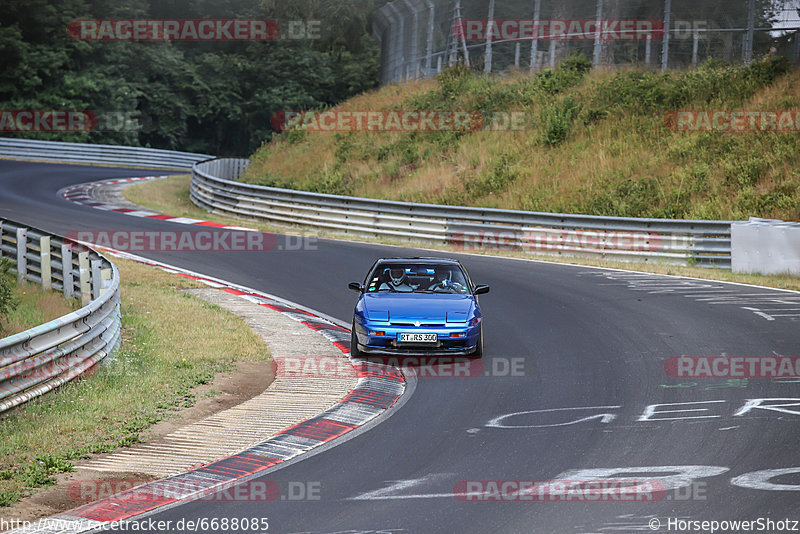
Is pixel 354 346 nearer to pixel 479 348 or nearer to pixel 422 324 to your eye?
pixel 422 324

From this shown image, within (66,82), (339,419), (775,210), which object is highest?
(66,82)

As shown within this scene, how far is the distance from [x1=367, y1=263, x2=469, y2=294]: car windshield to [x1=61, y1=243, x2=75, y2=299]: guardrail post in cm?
560

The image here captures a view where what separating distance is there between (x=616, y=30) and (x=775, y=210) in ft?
33.1

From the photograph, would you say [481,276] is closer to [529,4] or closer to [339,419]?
[339,419]

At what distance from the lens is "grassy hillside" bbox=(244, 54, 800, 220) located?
2589cm

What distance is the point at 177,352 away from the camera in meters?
13.1

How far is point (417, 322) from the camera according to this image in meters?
12.7

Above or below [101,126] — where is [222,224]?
below

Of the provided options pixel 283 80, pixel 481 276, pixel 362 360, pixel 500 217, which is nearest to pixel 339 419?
pixel 362 360

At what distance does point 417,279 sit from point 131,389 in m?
5.00

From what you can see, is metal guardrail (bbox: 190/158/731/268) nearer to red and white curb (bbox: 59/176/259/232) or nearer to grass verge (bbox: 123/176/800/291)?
grass verge (bbox: 123/176/800/291)
